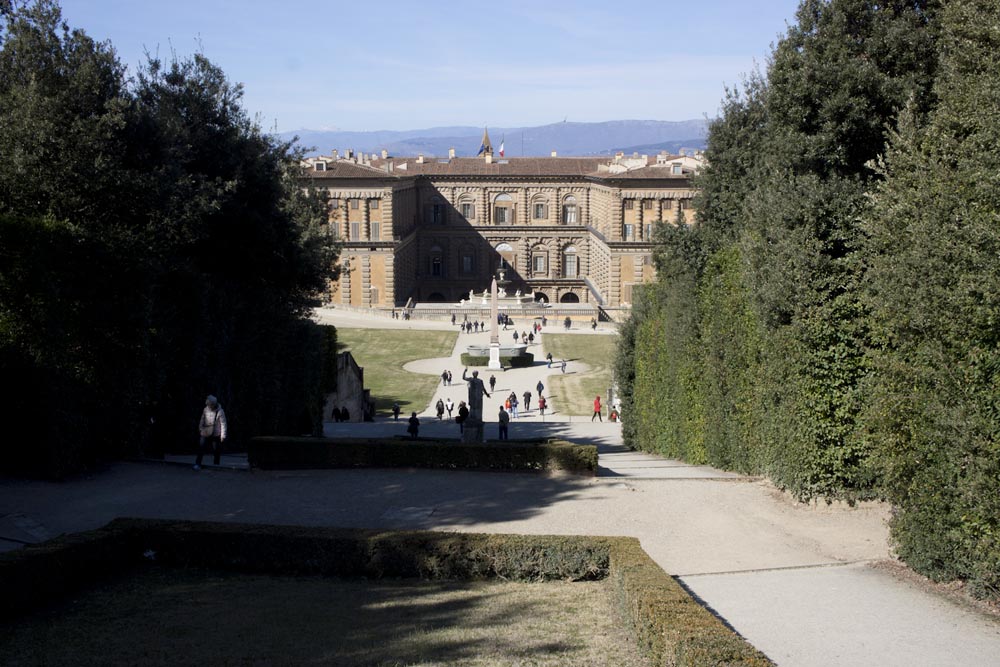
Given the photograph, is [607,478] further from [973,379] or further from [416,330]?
[416,330]

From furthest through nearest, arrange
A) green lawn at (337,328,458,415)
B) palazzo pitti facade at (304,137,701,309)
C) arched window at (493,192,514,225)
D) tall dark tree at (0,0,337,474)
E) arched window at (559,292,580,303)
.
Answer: arched window at (493,192,514,225)
arched window at (559,292,580,303)
palazzo pitti facade at (304,137,701,309)
green lawn at (337,328,458,415)
tall dark tree at (0,0,337,474)

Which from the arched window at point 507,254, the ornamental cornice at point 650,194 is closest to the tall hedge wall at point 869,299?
the ornamental cornice at point 650,194

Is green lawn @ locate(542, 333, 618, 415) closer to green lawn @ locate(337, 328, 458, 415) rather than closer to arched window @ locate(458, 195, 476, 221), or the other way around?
green lawn @ locate(337, 328, 458, 415)

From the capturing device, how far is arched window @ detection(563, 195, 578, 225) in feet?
299

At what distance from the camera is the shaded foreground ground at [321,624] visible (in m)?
7.73

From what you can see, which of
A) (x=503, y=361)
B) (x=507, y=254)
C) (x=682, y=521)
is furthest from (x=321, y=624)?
(x=507, y=254)

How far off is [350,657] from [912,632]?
512 centimetres

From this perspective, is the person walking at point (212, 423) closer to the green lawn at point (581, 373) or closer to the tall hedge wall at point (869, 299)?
the tall hedge wall at point (869, 299)

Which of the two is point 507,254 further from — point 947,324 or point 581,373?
point 947,324

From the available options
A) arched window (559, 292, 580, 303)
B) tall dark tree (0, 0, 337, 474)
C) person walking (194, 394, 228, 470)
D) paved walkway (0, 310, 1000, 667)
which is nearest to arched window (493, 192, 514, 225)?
arched window (559, 292, 580, 303)

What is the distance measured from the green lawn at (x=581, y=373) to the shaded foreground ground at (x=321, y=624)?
78.7ft

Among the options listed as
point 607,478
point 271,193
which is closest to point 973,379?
point 607,478

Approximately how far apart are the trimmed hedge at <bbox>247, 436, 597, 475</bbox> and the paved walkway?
31 cm

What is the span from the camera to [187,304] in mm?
18172
